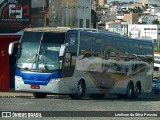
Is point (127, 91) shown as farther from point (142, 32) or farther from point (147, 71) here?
point (142, 32)

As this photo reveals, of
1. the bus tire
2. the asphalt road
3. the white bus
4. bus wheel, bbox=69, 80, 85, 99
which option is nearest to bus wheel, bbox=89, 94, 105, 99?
the white bus

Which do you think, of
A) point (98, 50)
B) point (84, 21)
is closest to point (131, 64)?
point (98, 50)

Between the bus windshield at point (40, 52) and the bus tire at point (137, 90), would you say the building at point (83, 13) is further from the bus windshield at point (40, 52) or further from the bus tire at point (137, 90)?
the bus windshield at point (40, 52)

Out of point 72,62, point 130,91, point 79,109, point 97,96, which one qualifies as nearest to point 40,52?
point 72,62

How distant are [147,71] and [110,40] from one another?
19.5ft

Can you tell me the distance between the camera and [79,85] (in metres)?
27.7

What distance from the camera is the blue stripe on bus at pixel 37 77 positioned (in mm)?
26328

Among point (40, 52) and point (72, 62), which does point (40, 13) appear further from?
point (40, 52)

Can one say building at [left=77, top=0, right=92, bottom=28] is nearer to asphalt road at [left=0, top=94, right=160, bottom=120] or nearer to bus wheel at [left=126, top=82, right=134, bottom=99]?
bus wheel at [left=126, top=82, right=134, bottom=99]

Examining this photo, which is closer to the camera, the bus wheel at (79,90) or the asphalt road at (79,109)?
the asphalt road at (79,109)

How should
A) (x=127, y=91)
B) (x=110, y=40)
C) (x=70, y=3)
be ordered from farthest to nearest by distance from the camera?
1. (x=70, y=3)
2. (x=127, y=91)
3. (x=110, y=40)

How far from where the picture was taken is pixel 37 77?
2650cm

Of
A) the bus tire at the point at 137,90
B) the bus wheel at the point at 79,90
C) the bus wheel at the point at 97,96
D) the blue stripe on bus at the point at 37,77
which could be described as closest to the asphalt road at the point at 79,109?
the blue stripe on bus at the point at 37,77

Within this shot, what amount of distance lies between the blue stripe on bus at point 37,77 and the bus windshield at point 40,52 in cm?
20
